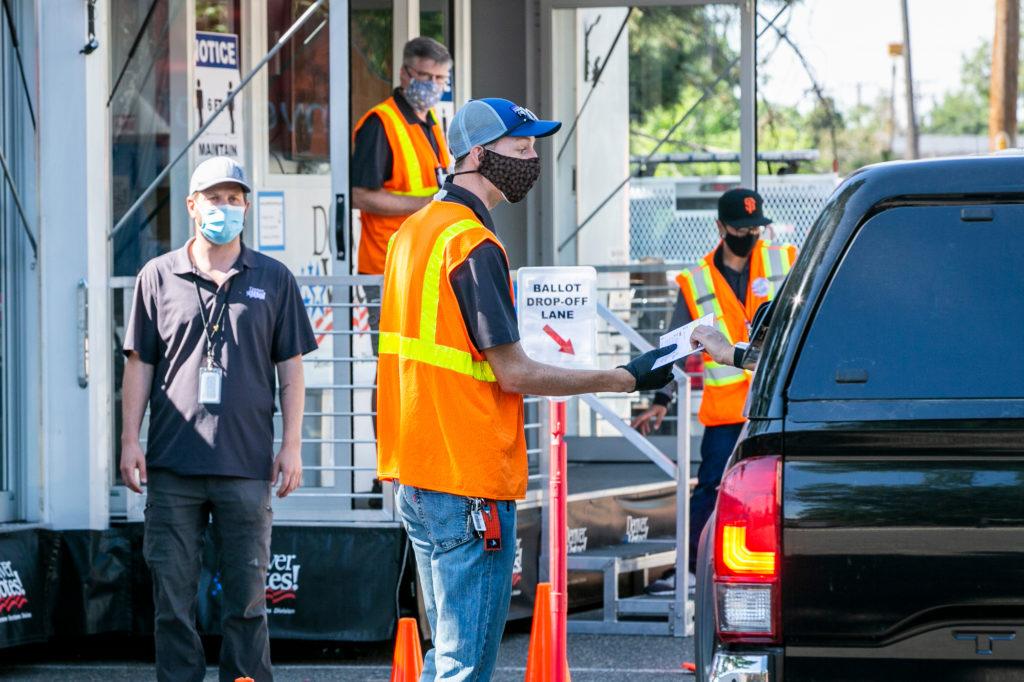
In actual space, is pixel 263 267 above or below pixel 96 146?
below

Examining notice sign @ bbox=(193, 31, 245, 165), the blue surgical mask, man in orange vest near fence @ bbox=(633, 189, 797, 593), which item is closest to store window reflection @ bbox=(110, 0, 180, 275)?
notice sign @ bbox=(193, 31, 245, 165)

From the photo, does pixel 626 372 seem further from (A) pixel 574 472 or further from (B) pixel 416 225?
(A) pixel 574 472

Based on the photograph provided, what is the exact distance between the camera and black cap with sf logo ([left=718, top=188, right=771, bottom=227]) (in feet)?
26.1

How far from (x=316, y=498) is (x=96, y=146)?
6.38 feet

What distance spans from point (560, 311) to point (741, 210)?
2340 millimetres

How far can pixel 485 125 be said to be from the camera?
4.49 meters

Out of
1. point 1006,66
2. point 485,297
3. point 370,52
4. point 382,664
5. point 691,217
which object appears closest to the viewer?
point 485,297

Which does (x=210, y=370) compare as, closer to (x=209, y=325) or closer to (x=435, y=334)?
(x=209, y=325)

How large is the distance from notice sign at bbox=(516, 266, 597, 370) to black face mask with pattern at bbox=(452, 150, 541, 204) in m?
1.32

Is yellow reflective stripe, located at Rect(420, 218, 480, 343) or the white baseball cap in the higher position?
the white baseball cap

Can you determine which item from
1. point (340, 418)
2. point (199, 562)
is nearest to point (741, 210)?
point (340, 418)

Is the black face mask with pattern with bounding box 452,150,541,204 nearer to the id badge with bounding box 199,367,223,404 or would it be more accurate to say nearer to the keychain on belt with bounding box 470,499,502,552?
the keychain on belt with bounding box 470,499,502,552

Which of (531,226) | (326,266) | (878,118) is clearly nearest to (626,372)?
(326,266)

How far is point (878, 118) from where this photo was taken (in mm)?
78625
